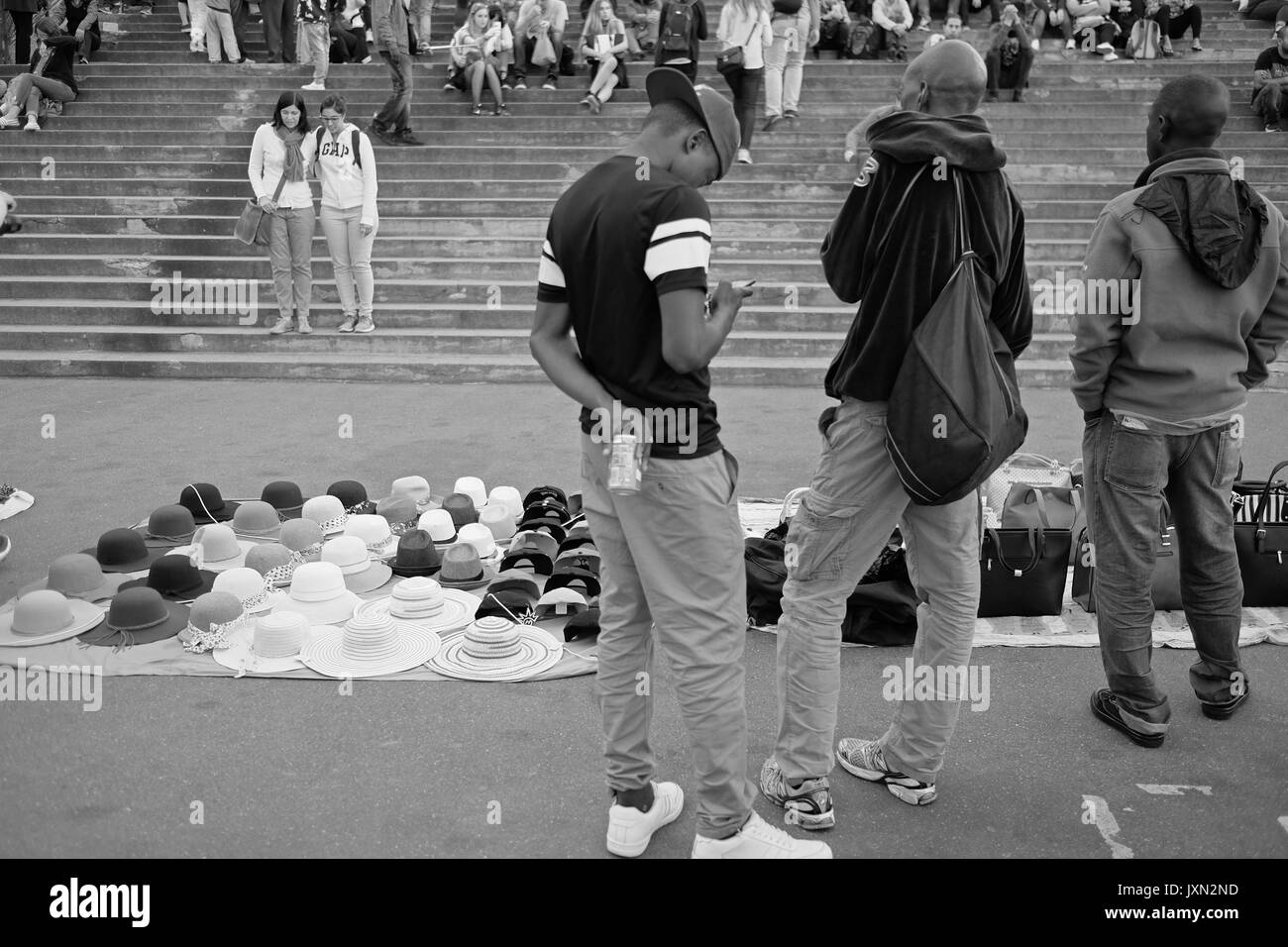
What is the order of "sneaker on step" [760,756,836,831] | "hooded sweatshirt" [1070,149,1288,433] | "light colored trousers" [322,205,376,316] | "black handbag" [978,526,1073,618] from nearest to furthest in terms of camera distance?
"sneaker on step" [760,756,836,831] < "hooded sweatshirt" [1070,149,1288,433] < "black handbag" [978,526,1073,618] < "light colored trousers" [322,205,376,316]

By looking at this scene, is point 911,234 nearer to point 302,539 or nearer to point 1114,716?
point 1114,716

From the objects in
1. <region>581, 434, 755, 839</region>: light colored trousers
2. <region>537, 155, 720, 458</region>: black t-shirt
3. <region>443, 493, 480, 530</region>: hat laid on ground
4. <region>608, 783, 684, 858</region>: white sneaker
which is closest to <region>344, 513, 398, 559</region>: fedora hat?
<region>443, 493, 480, 530</region>: hat laid on ground

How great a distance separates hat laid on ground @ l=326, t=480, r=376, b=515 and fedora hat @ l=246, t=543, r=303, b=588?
31.5 inches

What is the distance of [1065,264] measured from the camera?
1109cm

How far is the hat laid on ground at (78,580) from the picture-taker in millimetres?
4875

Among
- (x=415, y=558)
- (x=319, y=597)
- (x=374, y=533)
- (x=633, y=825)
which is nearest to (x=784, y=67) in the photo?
(x=374, y=533)

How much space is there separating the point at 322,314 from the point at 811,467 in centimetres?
589

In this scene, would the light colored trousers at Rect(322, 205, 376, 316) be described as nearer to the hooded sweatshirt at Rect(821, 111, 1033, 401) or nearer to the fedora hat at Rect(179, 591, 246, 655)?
the fedora hat at Rect(179, 591, 246, 655)

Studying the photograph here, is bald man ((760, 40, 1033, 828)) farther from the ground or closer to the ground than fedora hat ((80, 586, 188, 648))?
farther from the ground

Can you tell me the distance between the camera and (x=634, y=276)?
2.67 m

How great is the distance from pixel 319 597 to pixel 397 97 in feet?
34.0

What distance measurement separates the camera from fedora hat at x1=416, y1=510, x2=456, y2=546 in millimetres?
5613

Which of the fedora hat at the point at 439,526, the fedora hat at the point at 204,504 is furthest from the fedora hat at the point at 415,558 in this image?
the fedora hat at the point at 204,504
